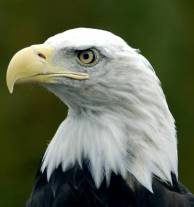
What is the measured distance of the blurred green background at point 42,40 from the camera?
10.6 metres

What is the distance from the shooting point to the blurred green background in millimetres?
10570

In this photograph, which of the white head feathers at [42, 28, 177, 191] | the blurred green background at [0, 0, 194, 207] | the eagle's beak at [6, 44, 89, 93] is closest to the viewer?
the eagle's beak at [6, 44, 89, 93]

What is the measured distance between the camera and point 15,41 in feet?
35.3

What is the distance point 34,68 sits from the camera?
5.67m

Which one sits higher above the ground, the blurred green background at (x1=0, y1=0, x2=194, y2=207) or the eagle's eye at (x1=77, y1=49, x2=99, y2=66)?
the eagle's eye at (x1=77, y1=49, x2=99, y2=66)

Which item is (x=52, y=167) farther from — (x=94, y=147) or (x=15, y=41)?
(x=15, y=41)

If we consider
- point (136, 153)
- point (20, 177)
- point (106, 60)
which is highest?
point (106, 60)

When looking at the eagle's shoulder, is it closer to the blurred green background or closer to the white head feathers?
the white head feathers

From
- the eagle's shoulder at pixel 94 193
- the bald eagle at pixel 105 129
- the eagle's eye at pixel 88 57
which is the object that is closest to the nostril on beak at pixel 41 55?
the bald eagle at pixel 105 129

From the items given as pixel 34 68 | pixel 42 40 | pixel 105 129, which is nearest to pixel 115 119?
pixel 105 129

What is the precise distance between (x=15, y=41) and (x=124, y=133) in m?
5.07

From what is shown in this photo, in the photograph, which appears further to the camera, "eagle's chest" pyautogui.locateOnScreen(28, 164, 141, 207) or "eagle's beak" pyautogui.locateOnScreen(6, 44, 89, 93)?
"eagle's chest" pyautogui.locateOnScreen(28, 164, 141, 207)

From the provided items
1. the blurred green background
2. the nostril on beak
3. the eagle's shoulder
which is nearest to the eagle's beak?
the nostril on beak

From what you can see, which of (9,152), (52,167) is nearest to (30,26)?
(9,152)
